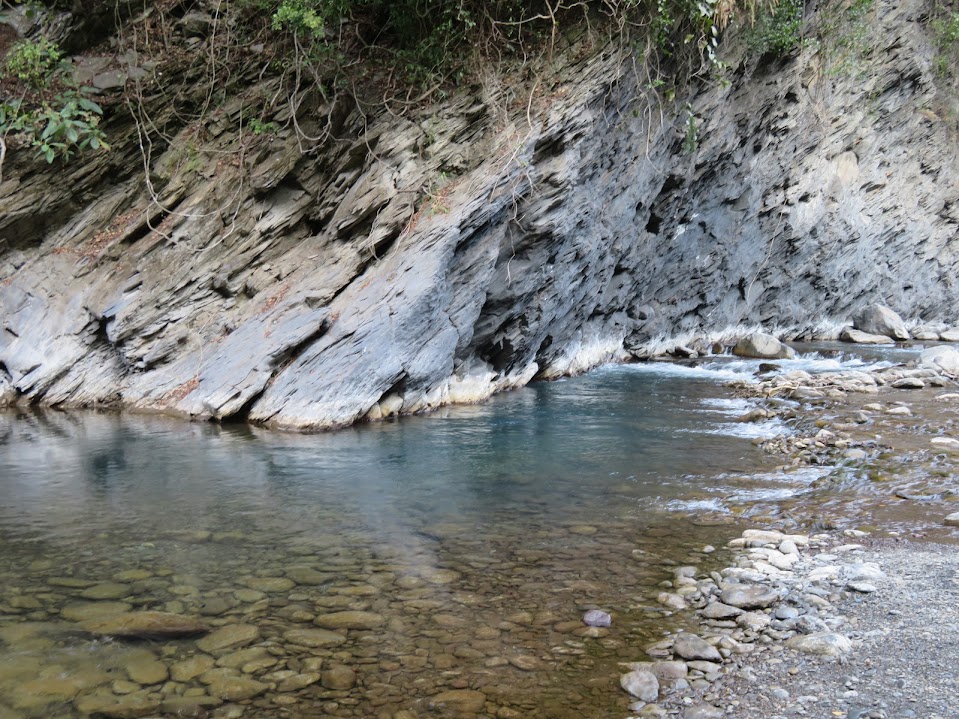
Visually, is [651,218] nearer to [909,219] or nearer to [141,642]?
[909,219]

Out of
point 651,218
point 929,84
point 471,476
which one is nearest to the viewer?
point 471,476

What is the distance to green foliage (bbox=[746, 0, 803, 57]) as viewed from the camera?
50.6ft

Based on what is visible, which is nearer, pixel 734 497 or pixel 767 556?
pixel 767 556

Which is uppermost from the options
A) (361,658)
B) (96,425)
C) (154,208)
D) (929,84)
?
(929,84)

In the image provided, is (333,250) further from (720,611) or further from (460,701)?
(460,701)

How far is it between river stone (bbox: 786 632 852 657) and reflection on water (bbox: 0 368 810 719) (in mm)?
676

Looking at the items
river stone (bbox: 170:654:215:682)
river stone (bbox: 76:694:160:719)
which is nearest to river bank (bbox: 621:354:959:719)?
river stone (bbox: 170:654:215:682)

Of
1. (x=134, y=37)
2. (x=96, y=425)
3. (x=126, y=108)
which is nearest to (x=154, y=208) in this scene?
(x=126, y=108)

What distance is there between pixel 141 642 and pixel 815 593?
3.73 meters

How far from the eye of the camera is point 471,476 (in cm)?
739

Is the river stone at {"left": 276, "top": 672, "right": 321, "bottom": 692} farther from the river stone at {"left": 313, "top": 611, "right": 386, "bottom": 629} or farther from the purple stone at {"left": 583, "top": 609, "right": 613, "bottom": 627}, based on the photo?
the purple stone at {"left": 583, "top": 609, "right": 613, "bottom": 627}

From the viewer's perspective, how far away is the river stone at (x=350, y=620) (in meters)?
3.96

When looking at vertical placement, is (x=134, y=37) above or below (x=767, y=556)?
above

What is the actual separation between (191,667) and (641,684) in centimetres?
215
